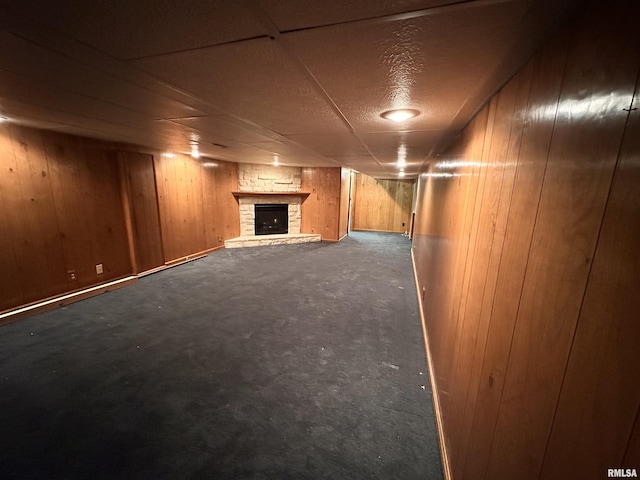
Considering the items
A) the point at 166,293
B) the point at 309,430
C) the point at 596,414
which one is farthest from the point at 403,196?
the point at 596,414

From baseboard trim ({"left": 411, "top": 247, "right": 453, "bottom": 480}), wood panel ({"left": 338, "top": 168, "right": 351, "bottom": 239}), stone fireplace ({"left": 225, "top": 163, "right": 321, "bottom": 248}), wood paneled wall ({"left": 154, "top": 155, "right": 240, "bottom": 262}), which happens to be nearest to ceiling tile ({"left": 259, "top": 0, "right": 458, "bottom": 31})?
baseboard trim ({"left": 411, "top": 247, "right": 453, "bottom": 480})

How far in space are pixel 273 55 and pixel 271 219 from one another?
6144 millimetres

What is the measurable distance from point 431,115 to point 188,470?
2453 mm

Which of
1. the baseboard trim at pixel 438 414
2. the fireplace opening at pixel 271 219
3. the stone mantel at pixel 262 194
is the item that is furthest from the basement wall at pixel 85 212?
the baseboard trim at pixel 438 414

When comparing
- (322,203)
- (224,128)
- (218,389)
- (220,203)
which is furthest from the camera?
(322,203)

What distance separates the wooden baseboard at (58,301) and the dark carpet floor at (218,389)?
105mm

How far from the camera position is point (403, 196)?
9.27 m

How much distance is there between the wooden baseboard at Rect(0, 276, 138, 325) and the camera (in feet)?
9.29

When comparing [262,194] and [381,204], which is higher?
A: [262,194]

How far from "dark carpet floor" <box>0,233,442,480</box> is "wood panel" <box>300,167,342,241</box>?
3835mm

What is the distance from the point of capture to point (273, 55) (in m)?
0.99

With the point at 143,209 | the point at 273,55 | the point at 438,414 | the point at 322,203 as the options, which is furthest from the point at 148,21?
the point at 322,203

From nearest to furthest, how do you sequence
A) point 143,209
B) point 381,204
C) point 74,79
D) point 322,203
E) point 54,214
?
point 74,79 < point 54,214 < point 143,209 < point 322,203 < point 381,204

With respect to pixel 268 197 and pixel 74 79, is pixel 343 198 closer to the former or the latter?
pixel 268 197
